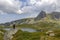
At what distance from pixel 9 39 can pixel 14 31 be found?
367 cm

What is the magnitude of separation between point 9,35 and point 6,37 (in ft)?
4.44

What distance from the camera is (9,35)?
56.6 metres

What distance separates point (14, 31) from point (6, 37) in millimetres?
4172

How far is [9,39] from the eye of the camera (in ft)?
190

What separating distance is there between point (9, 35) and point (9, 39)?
7.07 ft

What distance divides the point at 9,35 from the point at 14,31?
3.02 meters

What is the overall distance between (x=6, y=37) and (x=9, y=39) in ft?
6.52

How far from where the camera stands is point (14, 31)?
58688 mm

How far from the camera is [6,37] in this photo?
56.4 metres
